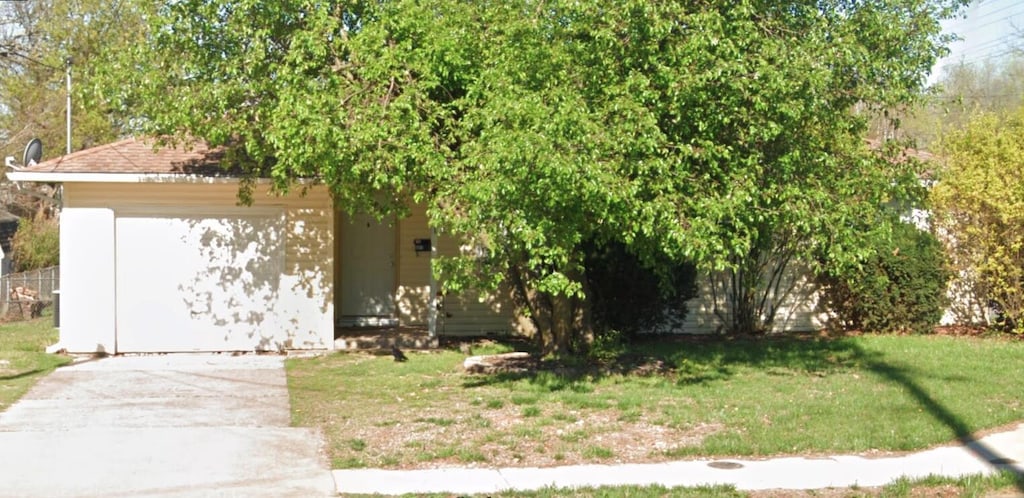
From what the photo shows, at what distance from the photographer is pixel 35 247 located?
1072 inches

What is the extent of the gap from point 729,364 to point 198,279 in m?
7.34

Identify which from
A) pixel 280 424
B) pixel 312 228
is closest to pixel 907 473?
pixel 280 424

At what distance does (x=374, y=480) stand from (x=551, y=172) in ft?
9.30

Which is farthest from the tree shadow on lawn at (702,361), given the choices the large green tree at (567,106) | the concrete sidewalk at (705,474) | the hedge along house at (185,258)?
the concrete sidewalk at (705,474)

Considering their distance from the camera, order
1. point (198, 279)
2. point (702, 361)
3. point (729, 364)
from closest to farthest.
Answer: point (729, 364) < point (702, 361) < point (198, 279)

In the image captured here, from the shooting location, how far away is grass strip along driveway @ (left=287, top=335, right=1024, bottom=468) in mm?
8898

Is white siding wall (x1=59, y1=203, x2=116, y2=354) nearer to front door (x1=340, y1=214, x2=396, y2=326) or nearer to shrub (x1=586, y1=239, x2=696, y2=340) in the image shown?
front door (x1=340, y1=214, x2=396, y2=326)

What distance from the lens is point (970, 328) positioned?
56.6 feet

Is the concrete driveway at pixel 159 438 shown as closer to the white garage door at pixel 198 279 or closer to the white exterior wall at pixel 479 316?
the white garage door at pixel 198 279

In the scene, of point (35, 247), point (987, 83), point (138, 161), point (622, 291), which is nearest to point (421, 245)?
point (622, 291)

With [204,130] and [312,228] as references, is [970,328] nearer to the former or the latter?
[312,228]

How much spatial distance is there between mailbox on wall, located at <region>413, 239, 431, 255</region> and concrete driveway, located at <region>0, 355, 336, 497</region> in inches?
184

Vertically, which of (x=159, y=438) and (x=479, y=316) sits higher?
(x=479, y=316)

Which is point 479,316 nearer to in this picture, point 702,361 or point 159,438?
point 702,361
